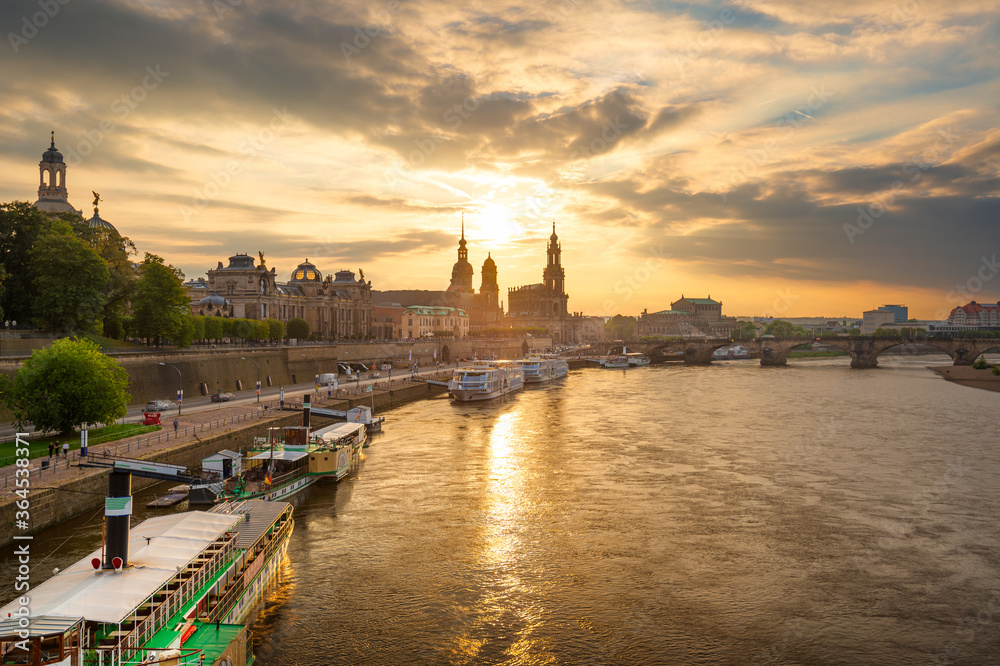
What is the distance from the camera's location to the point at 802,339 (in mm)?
144125

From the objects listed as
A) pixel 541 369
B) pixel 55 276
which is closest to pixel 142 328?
pixel 55 276

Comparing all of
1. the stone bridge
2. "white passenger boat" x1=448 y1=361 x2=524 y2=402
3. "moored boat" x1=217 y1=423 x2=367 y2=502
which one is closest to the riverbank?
the stone bridge

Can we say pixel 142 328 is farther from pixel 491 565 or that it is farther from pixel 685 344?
pixel 685 344

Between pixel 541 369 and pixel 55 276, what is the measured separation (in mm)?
70984

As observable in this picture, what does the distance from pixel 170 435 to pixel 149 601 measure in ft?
84.1

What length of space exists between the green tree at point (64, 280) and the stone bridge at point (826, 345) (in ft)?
407

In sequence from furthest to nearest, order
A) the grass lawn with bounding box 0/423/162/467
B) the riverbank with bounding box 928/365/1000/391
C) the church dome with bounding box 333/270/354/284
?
1. the church dome with bounding box 333/270/354/284
2. the riverbank with bounding box 928/365/1000/391
3. the grass lawn with bounding box 0/423/162/467

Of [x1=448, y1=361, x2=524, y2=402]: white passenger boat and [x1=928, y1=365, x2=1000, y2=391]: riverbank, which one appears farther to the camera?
[x1=928, y1=365, x2=1000, y2=391]: riverbank

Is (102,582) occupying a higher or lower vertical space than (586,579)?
higher

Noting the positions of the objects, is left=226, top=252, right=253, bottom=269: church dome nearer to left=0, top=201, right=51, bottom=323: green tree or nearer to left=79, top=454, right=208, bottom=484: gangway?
left=0, top=201, right=51, bottom=323: green tree

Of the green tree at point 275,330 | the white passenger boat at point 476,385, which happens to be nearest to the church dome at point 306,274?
the green tree at point 275,330

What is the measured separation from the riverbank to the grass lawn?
10146 centimetres

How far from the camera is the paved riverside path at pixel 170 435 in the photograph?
27.4 meters

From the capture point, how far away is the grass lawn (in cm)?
3081
